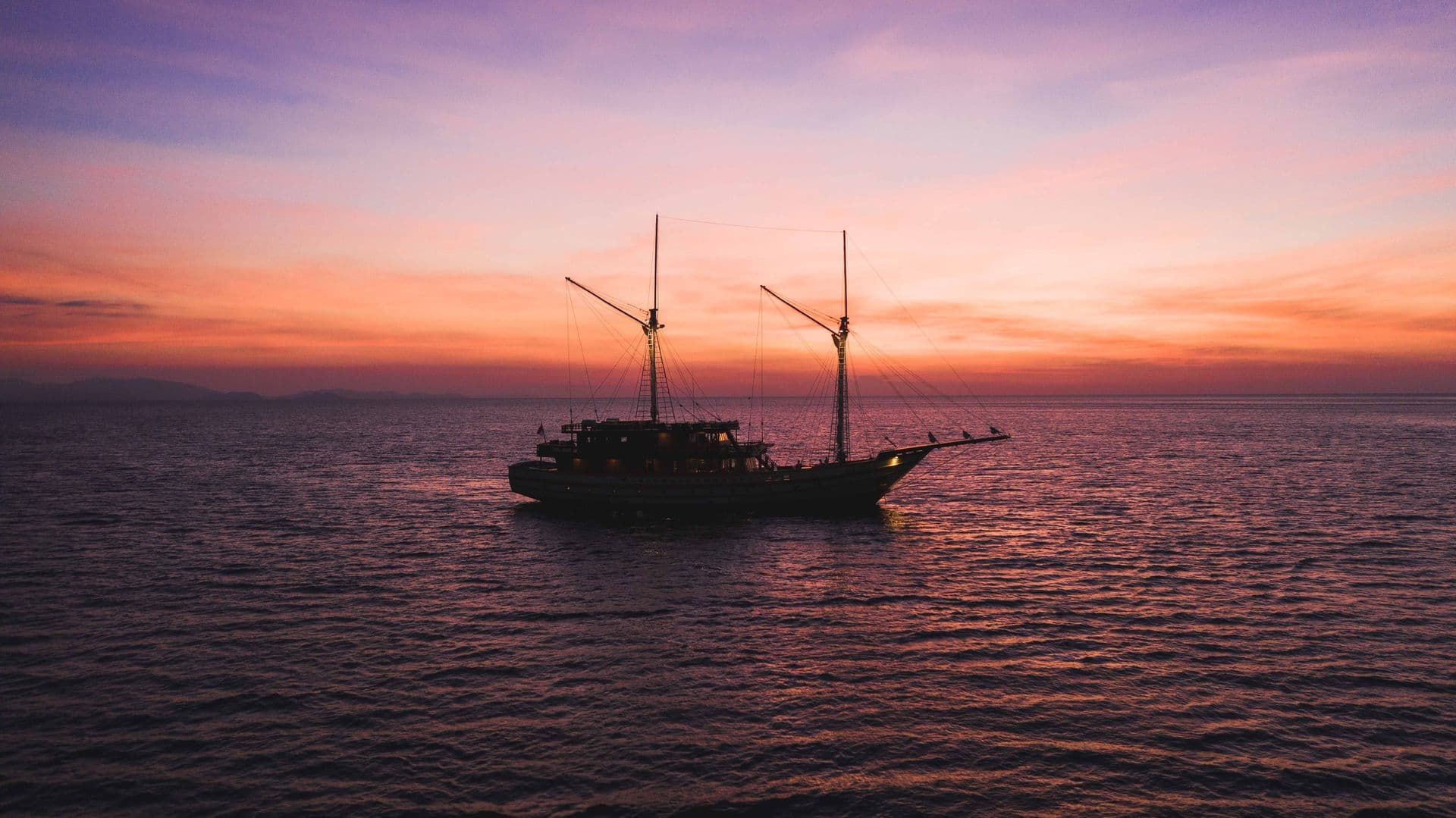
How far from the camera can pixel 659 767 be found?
726 inches

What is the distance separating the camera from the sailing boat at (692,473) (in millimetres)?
55719

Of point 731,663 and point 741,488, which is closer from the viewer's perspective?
point 731,663

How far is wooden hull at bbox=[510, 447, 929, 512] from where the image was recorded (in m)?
55.7

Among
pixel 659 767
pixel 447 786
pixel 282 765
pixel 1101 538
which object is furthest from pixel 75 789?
pixel 1101 538

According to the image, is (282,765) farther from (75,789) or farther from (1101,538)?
(1101,538)

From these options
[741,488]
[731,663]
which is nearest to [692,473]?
[741,488]

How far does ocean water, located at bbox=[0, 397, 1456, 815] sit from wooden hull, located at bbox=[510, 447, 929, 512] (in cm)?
211

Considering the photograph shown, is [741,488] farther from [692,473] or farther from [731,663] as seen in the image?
[731,663]

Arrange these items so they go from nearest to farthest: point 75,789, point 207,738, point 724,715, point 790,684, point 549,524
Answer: point 75,789
point 207,738
point 724,715
point 790,684
point 549,524

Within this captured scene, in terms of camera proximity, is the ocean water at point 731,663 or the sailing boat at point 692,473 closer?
the ocean water at point 731,663

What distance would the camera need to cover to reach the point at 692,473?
184 feet

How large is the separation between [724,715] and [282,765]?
11.4 meters

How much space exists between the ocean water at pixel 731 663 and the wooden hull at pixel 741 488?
2113mm

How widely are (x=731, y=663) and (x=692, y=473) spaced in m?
30.7
